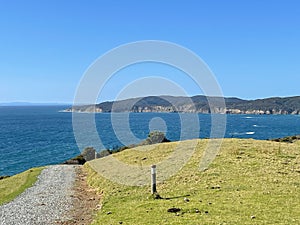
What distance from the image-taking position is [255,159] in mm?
26516

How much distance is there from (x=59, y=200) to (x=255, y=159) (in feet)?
46.8

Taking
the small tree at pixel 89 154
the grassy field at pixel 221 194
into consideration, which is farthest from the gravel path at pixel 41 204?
the small tree at pixel 89 154

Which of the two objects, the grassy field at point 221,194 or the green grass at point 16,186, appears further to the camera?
the green grass at point 16,186

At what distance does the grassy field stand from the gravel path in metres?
2.11

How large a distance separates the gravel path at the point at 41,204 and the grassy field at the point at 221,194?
2.11 meters

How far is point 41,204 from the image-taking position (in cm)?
2022

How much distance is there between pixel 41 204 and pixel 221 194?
33.0 ft

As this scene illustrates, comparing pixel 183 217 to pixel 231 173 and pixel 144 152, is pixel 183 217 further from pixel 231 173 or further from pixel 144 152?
pixel 144 152

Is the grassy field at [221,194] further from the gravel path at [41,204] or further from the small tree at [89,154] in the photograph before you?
the small tree at [89,154]

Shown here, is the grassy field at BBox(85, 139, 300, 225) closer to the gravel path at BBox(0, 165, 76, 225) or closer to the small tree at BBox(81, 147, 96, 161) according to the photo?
the gravel path at BBox(0, 165, 76, 225)

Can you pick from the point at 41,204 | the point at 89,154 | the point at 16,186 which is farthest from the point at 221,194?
the point at 89,154

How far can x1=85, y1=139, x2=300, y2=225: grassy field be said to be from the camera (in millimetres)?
13633

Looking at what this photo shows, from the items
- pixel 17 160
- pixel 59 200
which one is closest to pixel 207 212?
pixel 59 200

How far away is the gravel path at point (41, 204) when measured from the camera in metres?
17.0
